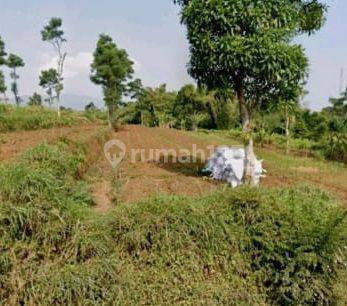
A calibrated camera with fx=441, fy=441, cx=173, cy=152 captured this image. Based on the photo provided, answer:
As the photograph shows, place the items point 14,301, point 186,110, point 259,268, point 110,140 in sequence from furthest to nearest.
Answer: point 186,110, point 110,140, point 259,268, point 14,301

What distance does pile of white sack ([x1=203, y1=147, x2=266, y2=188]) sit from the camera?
952 cm

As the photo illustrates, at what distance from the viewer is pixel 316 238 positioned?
3775 millimetres

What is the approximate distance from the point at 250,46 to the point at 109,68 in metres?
26.8

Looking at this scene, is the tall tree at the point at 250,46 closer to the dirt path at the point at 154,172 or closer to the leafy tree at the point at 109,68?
the dirt path at the point at 154,172

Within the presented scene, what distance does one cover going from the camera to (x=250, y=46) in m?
8.23

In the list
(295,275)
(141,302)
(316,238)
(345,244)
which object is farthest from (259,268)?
(141,302)

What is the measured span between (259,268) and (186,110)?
32336mm

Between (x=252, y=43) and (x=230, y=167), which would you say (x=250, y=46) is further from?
(x=230, y=167)

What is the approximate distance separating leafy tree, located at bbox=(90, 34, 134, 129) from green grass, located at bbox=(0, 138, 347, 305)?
29.8 meters

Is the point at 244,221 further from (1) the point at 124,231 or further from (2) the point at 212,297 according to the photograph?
(1) the point at 124,231

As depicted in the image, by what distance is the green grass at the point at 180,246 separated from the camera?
3570 mm
